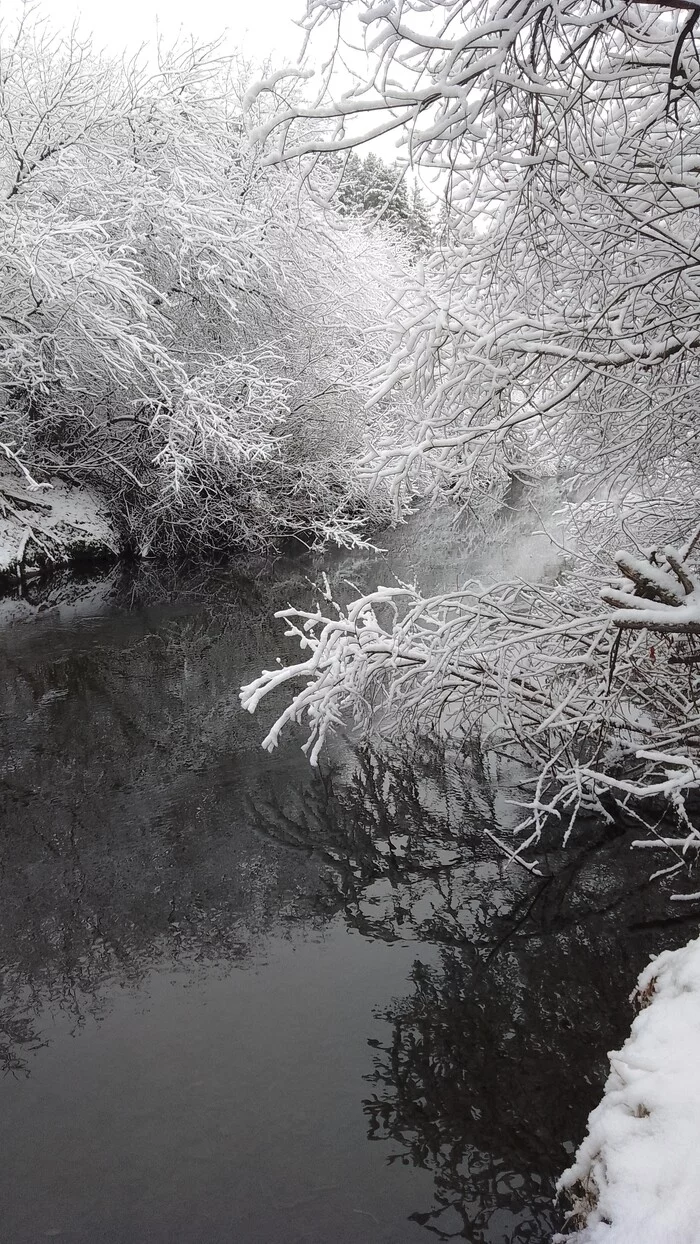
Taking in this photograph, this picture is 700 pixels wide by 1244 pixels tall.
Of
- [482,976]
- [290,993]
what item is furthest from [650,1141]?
[290,993]

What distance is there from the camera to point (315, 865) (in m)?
5.53

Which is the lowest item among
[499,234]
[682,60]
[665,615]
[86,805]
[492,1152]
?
[86,805]

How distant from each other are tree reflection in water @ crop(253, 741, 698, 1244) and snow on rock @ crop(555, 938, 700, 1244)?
1.29ft

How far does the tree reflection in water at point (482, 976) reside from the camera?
Result: 3307mm

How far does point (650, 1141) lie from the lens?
2408 millimetres

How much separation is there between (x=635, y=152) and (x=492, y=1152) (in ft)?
13.8

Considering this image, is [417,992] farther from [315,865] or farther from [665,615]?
[665,615]

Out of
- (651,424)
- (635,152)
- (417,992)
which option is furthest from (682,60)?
(417,992)

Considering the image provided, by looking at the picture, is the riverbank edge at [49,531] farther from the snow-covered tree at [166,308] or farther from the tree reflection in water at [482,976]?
the tree reflection in water at [482,976]

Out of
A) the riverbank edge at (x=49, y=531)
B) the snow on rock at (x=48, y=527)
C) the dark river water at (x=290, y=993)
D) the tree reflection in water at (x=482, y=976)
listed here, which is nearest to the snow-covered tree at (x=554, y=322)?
the tree reflection in water at (x=482, y=976)

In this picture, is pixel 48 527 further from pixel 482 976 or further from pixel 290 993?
pixel 482 976

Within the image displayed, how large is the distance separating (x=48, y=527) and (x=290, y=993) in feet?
42.8

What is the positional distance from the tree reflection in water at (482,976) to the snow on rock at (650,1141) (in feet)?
1.29

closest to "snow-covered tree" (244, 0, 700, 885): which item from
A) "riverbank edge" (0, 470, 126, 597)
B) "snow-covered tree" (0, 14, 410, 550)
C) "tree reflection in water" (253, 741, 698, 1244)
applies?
"tree reflection in water" (253, 741, 698, 1244)
